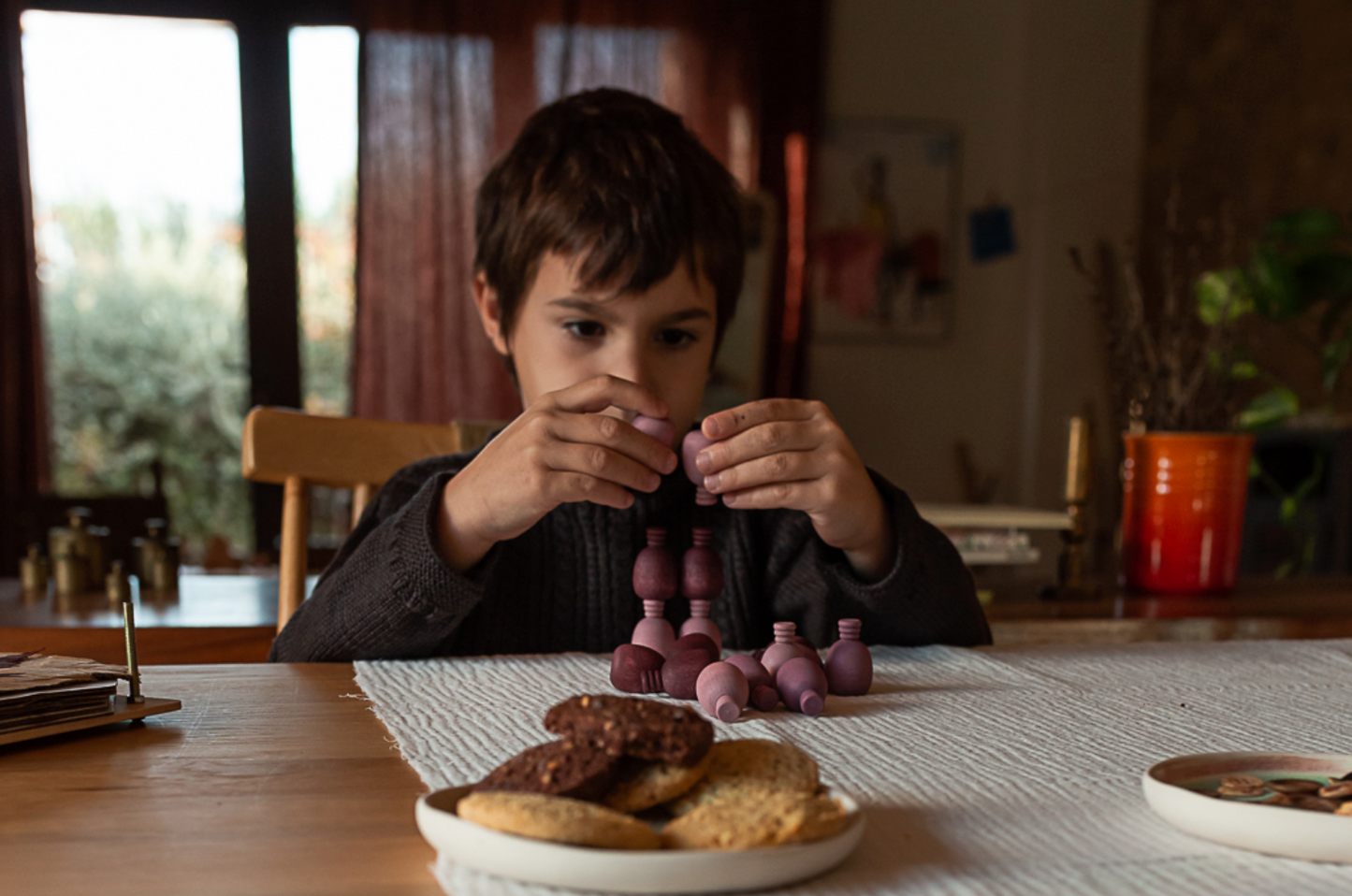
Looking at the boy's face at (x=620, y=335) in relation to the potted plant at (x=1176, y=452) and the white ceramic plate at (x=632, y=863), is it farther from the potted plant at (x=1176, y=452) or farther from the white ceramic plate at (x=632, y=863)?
the white ceramic plate at (x=632, y=863)

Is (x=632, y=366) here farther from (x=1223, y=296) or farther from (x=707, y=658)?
(x=1223, y=296)

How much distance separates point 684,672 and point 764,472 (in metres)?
0.18

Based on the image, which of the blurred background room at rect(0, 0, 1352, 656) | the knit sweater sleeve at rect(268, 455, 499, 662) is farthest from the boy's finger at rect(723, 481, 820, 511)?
the blurred background room at rect(0, 0, 1352, 656)

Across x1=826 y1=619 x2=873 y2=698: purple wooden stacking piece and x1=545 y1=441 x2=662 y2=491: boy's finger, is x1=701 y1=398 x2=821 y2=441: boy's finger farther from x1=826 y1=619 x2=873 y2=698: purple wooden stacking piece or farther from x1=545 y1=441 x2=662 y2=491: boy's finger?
x1=826 y1=619 x2=873 y2=698: purple wooden stacking piece

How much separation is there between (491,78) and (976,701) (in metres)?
3.10

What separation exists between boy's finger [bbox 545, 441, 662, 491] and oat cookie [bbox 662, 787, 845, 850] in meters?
0.40

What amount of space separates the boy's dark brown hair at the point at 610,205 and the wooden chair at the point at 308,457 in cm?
18

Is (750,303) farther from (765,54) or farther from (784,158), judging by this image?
(765,54)

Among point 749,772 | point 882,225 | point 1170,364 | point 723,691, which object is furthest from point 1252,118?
point 749,772

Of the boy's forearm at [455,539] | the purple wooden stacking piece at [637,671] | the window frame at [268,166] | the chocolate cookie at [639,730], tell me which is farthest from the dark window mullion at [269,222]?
the chocolate cookie at [639,730]

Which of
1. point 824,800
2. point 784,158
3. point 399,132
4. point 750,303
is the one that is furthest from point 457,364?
Answer: point 824,800

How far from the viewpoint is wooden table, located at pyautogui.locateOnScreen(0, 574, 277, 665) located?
3.85ft

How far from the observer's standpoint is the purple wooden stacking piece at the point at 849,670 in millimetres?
668

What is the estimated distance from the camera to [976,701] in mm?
664
